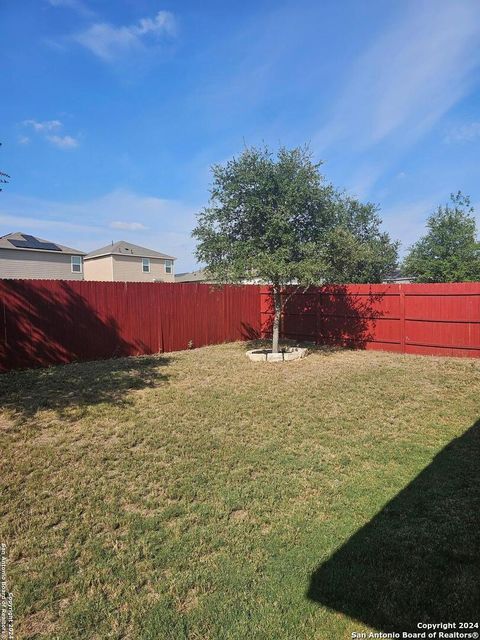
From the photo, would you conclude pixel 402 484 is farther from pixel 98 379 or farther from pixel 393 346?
pixel 393 346

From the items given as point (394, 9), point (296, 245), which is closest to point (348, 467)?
point (296, 245)

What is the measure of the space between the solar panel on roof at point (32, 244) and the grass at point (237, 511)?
2168cm

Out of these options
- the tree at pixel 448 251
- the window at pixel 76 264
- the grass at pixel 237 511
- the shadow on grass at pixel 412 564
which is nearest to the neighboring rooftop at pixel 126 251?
the window at pixel 76 264

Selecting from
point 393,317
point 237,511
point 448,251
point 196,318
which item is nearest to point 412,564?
point 237,511

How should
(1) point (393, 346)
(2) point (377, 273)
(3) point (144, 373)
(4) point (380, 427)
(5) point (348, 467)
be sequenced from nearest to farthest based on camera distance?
(5) point (348, 467)
(4) point (380, 427)
(3) point (144, 373)
(1) point (393, 346)
(2) point (377, 273)

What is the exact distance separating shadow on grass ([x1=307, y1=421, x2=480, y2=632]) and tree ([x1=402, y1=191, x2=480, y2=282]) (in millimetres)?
16936

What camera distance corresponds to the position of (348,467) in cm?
416

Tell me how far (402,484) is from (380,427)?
1571mm

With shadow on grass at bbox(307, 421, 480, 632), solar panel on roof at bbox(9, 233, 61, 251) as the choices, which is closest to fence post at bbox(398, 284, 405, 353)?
shadow on grass at bbox(307, 421, 480, 632)

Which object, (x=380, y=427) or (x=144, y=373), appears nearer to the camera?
(x=380, y=427)

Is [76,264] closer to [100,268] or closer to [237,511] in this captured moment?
[100,268]

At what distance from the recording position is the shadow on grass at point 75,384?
612 cm

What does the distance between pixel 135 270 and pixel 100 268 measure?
277 cm

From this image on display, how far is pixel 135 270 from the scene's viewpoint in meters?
31.7
